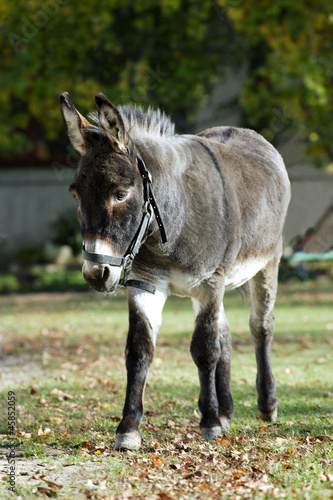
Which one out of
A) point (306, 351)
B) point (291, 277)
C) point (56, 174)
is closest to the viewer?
point (306, 351)

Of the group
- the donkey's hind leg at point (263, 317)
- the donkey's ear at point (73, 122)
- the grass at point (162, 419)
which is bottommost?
the grass at point (162, 419)

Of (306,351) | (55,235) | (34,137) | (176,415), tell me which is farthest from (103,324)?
(34,137)

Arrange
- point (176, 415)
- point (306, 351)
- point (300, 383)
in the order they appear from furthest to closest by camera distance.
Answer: point (306, 351) < point (300, 383) < point (176, 415)

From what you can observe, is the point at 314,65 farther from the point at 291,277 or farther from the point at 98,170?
the point at 98,170

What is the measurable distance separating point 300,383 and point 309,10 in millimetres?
9670

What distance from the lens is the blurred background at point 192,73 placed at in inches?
555

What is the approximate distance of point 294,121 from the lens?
48.9 ft

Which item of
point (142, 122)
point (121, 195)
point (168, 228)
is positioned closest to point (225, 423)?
point (168, 228)

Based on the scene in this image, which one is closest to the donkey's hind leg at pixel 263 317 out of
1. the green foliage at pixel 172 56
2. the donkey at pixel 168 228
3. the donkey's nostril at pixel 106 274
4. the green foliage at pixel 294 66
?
the donkey at pixel 168 228

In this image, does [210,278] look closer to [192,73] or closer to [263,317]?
[263,317]

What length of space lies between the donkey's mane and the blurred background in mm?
7986

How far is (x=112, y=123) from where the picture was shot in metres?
4.07

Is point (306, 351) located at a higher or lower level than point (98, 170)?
lower

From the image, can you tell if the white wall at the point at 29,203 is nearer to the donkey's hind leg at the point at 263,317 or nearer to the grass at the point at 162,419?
the grass at the point at 162,419
